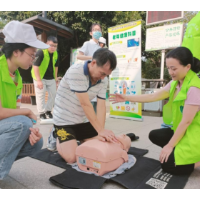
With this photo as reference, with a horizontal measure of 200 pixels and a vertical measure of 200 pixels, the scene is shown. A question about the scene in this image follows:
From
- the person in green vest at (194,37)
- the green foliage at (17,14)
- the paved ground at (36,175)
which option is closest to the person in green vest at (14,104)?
the paved ground at (36,175)

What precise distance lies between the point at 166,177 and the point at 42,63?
2613 millimetres

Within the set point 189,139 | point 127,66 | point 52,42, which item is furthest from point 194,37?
point 52,42

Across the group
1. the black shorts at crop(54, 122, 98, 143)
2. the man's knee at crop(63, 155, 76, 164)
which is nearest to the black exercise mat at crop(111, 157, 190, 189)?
the man's knee at crop(63, 155, 76, 164)

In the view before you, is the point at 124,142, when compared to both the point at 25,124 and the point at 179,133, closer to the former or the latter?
Result: the point at 179,133

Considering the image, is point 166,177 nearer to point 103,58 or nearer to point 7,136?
point 103,58

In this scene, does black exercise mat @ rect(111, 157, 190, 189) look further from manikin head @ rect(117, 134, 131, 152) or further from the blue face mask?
the blue face mask

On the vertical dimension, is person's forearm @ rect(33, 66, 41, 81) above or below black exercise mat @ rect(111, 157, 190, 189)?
above

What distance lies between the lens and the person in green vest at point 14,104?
1.24m

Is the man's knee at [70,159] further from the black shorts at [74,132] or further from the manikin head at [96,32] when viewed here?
the manikin head at [96,32]

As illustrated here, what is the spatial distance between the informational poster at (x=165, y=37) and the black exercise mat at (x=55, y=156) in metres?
3.69

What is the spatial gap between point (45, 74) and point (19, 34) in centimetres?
212

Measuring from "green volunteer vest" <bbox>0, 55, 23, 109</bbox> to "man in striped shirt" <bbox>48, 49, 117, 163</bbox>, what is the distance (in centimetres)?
48

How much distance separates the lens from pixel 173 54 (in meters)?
1.51

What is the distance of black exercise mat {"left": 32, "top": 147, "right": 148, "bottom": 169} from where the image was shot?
5.76ft
